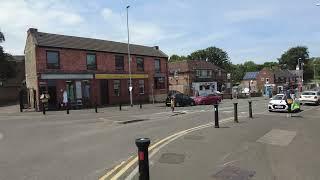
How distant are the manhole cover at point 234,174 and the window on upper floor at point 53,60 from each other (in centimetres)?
3263

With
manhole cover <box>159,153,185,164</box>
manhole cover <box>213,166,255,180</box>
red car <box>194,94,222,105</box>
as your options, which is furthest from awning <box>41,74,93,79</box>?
manhole cover <box>213,166,255,180</box>

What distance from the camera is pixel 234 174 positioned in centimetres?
900

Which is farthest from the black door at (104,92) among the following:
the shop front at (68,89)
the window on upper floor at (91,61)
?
the window on upper floor at (91,61)

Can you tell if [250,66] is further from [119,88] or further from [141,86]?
[119,88]

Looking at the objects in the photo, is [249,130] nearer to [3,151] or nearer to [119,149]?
[119,149]

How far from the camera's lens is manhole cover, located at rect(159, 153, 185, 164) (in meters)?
10.4

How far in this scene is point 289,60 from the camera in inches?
6024

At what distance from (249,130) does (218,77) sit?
6819cm

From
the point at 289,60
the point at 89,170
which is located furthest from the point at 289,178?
the point at 289,60

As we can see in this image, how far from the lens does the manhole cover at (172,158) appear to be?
10.4m

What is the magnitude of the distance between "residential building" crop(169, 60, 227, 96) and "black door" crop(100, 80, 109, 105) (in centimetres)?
2900

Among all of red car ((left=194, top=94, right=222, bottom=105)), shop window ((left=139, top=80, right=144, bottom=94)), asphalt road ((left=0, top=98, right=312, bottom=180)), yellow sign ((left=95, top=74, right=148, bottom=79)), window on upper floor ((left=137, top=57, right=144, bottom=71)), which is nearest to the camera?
asphalt road ((left=0, top=98, right=312, bottom=180))

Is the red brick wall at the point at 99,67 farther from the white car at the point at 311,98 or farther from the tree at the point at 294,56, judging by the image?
the tree at the point at 294,56

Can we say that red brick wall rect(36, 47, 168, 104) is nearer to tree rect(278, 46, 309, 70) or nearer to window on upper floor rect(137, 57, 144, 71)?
window on upper floor rect(137, 57, 144, 71)
